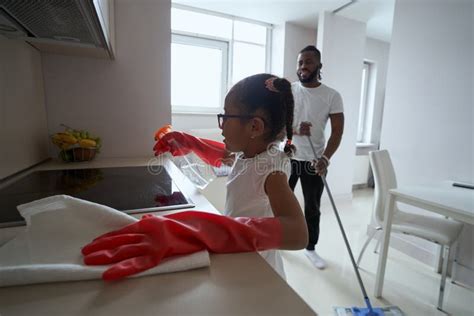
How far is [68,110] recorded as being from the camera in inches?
47.6

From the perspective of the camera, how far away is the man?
1666mm

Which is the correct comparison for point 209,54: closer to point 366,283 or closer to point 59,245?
point 366,283

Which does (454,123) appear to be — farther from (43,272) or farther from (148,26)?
(43,272)

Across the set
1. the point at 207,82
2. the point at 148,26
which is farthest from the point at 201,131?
the point at 148,26

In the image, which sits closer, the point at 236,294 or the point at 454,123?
the point at 236,294

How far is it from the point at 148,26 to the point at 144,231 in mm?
1290

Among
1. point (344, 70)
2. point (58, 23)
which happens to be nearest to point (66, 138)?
point (58, 23)

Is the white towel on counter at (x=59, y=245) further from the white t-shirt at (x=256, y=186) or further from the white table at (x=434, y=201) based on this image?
the white table at (x=434, y=201)

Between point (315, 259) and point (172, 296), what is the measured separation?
65.6 inches

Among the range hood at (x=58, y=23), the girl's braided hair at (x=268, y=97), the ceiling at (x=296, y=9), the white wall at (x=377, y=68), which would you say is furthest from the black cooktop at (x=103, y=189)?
the white wall at (x=377, y=68)

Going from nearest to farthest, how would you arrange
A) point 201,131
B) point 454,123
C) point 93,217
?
point 93,217, point 454,123, point 201,131

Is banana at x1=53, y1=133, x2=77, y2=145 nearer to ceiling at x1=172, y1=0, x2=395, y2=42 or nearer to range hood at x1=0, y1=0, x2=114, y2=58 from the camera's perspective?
range hood at x1=0, y1=0, x2=114, y2=58

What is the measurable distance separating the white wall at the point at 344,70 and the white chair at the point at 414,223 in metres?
1.41

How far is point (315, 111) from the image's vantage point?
5.62ft
